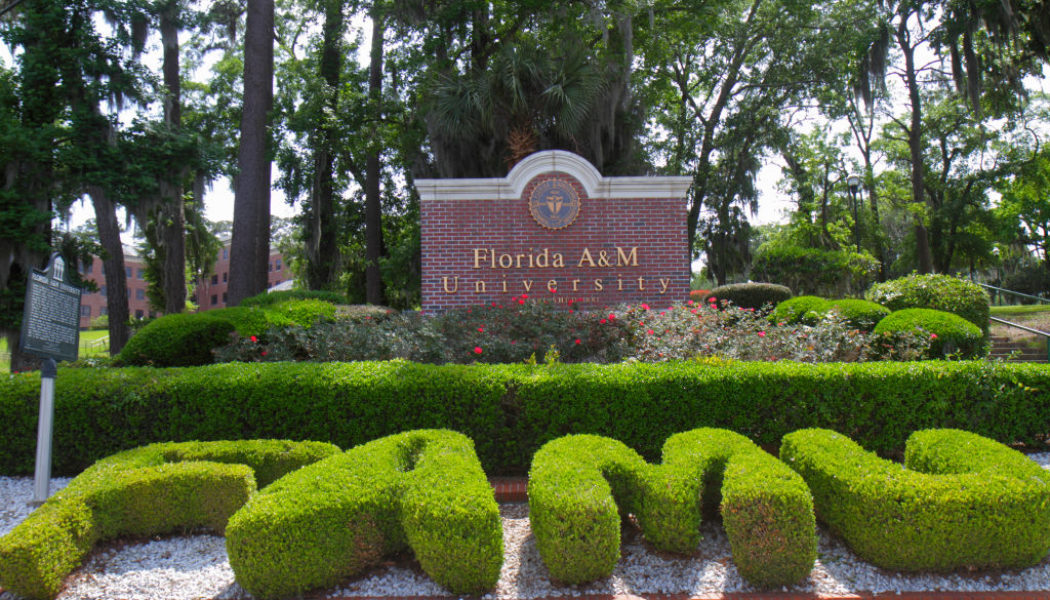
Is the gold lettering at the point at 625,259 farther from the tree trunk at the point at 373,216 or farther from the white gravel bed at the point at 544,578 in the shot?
the tree trunk at the point at 373,216

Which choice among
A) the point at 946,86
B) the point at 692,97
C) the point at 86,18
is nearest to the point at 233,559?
the point at 86,18

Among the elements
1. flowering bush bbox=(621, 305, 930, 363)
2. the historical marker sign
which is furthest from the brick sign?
the historical marker sign

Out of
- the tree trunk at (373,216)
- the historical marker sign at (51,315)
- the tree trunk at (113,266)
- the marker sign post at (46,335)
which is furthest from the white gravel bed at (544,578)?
the tree trunk at (373,216)

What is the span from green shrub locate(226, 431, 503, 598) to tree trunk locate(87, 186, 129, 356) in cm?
1101

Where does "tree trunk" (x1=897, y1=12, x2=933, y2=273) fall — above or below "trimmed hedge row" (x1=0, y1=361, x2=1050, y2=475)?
above

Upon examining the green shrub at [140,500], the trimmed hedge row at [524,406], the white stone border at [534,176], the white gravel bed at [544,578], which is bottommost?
the white gravel bed at [544,578]

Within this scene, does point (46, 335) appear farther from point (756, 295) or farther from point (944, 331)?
point (756, 295)

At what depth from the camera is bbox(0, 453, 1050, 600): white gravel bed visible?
126 inches

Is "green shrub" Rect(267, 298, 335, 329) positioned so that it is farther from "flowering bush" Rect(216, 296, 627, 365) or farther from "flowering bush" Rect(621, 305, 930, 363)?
"flowering bush" Rect(621, 305, 930, 363)

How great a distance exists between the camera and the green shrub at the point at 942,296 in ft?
31.9

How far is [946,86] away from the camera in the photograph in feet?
75.0

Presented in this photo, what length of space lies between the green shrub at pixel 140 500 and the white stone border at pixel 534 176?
5.94 metres

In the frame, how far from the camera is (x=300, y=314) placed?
26.4ft

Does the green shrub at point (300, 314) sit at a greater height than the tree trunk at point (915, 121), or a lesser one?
lesser
